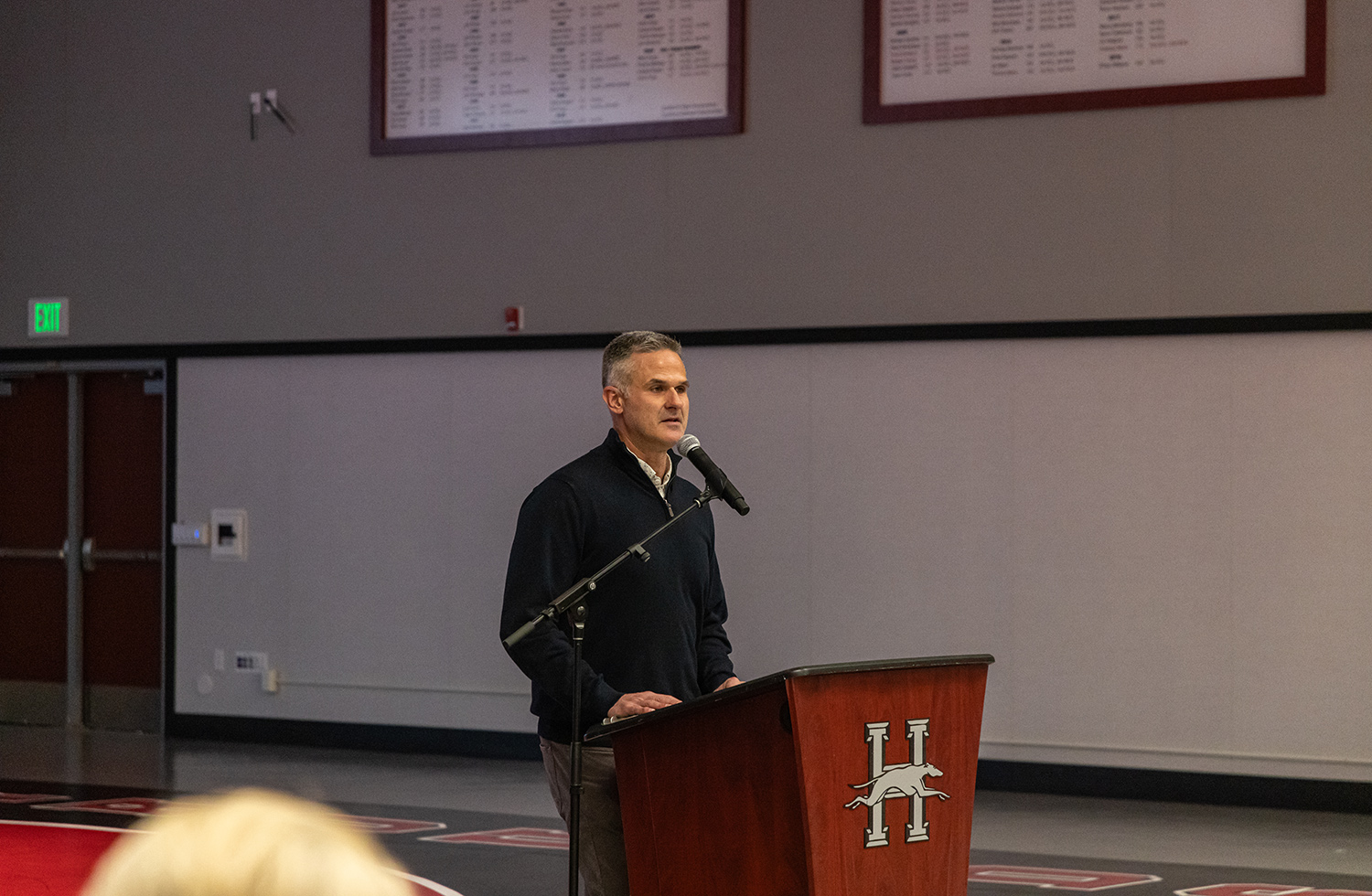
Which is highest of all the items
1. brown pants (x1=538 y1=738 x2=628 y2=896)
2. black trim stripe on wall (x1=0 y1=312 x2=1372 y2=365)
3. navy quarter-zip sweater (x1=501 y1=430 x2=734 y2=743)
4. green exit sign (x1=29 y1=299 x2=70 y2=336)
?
green exit sign (x1=29 y1=299 x2=70 y2=336)

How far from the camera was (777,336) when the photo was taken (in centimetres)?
778

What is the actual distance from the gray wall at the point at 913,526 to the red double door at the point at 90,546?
1.27 ft

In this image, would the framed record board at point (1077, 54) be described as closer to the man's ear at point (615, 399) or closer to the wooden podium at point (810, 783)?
the man's ear at point (615, 399)

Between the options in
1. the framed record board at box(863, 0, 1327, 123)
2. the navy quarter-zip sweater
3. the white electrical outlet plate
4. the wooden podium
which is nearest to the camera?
the wooden podium

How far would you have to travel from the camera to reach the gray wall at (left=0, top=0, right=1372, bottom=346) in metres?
7.06

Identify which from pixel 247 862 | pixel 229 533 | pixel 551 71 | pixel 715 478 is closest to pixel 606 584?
pixel 715 478

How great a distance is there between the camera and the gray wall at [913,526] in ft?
22.8

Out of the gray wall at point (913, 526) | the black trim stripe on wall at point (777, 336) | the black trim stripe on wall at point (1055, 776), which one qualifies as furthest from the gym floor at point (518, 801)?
the black trim stripe on wall at point (777, 336)

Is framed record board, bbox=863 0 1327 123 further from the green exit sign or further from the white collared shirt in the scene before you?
the green exit sign

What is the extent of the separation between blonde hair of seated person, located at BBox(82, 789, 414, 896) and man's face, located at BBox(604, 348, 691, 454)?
8.00ft

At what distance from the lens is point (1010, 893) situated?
17.0 ft

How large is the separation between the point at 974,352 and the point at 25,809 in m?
4.81

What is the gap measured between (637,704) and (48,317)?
720 centimetres

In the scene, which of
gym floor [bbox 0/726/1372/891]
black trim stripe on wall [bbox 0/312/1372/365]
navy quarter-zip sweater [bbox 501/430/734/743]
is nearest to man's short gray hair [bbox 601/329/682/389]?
navy quarter-zip sweater [bbox 501/430/734/743]
